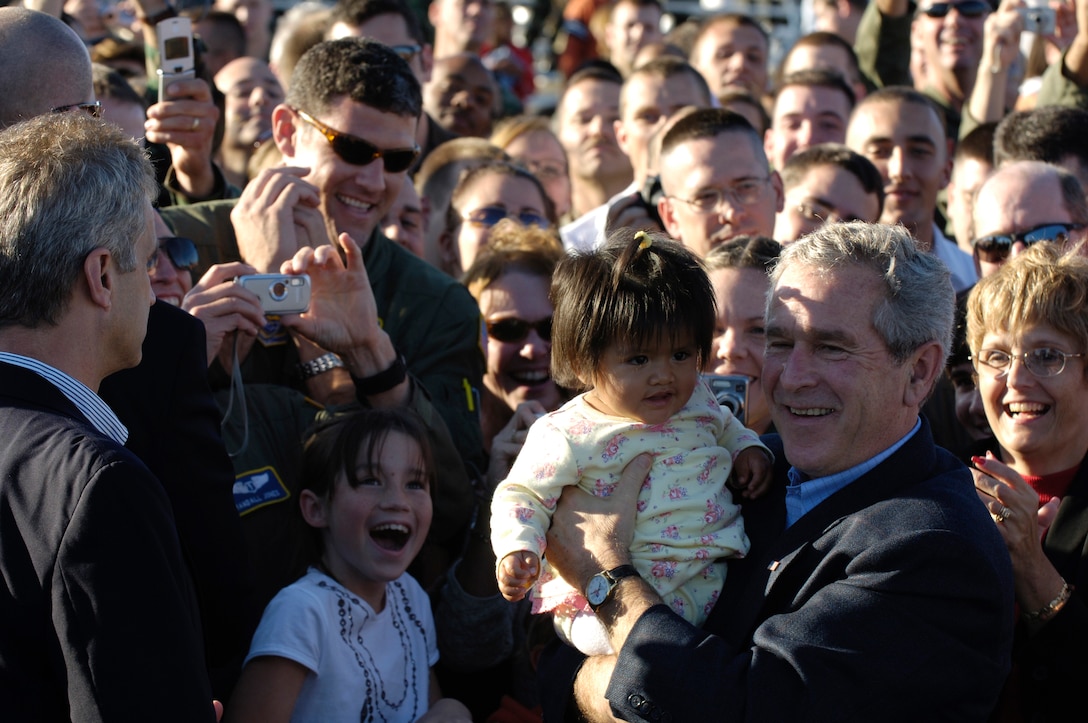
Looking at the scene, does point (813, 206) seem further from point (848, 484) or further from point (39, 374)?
point (39, 374)

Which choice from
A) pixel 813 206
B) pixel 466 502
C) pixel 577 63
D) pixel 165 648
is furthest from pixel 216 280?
pixel 577 63

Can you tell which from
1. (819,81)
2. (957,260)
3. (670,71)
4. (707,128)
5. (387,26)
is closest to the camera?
(707,128)

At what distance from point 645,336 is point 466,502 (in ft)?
3.99

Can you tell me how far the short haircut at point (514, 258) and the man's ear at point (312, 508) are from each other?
1346 millimetres

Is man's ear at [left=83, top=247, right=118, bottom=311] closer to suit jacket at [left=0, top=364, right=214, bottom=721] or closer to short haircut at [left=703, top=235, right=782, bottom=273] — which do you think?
suit jacket at [left=0, top=364, right=214, bottom=721]

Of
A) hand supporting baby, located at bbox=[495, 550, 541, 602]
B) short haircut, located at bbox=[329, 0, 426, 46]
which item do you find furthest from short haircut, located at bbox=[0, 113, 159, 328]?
short haircut, located at bbox=[329, 0, 426, 46]

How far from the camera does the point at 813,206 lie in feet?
18.9

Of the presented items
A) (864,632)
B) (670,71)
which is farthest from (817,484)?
(670,71)

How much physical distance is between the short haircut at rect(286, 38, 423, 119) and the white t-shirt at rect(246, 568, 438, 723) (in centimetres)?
194

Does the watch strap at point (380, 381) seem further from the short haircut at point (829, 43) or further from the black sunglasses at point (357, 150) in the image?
the short haircut at point (829, 43)

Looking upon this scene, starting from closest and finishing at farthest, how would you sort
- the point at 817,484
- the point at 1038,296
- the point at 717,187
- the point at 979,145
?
the point at 817,484
the point at 1038,296
the point at 717,187
the point at 979,145

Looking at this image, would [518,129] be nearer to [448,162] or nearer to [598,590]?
[448,162]

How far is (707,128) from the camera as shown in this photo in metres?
5.70

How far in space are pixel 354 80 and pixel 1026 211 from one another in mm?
2795
